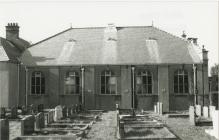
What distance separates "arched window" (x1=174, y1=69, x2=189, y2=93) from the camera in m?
33.5

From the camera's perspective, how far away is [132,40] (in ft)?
120

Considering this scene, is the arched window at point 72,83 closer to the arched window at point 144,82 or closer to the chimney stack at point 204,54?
the arched window at point 144,82

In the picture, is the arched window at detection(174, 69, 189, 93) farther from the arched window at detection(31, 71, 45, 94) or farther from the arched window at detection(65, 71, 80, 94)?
the arched window at detection(31, 71, 45, 94)

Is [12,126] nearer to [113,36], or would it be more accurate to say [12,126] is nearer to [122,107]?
[122,107]

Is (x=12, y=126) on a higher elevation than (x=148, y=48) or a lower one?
lower

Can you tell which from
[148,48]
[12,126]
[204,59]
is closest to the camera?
[12,126]

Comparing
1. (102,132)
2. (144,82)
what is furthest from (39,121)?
(144,82)

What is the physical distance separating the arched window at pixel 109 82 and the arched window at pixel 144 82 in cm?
221

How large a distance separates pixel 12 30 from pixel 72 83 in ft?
37.0

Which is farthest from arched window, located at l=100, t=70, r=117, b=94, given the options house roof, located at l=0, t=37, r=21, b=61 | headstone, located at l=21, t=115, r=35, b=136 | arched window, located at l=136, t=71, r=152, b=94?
headstone, located at l=21, t=115, r=35, b=136

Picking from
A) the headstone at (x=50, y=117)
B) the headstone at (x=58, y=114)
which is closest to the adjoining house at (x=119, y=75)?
the headstone at (x=58, y=114)

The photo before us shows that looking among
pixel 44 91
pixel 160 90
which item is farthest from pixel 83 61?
pixel 160 90

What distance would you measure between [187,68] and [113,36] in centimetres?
→ 873

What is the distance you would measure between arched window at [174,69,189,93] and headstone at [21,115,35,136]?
17.9 m
